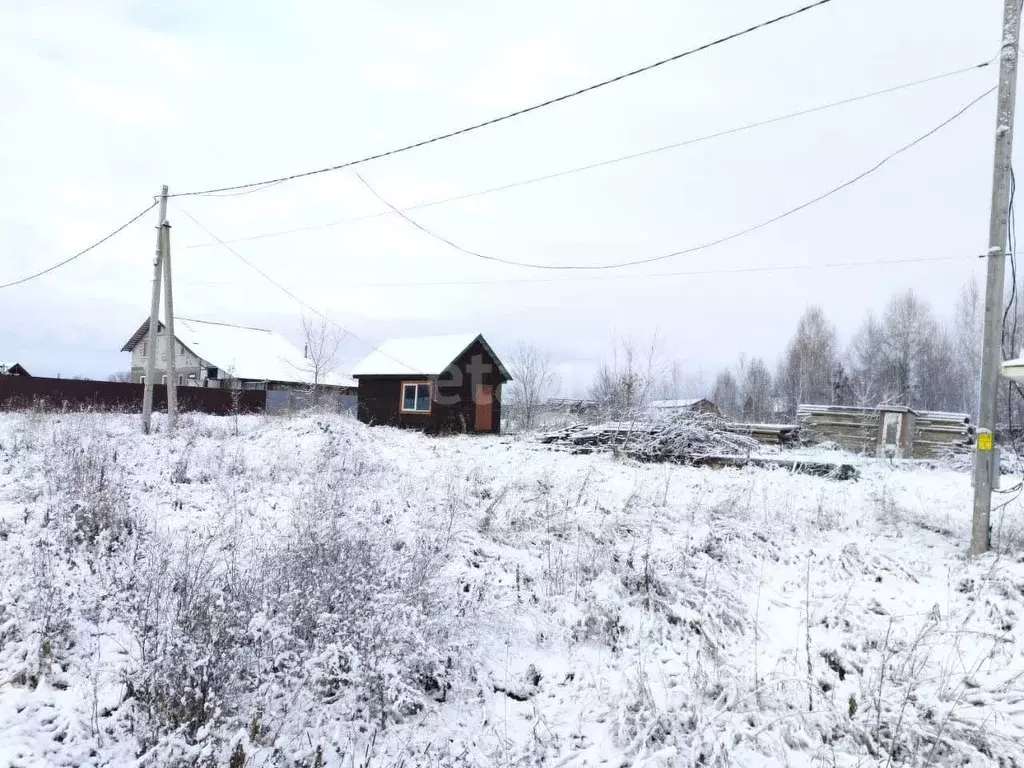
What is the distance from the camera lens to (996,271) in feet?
21.3

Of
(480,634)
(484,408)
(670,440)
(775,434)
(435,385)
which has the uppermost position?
Answer: (435,385)

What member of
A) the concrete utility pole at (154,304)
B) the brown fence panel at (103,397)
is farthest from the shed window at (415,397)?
the concrete utility pole at (154,304)

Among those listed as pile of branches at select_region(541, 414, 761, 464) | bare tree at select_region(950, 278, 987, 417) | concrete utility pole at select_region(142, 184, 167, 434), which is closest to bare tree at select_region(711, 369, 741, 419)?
bare tree at select_region(950, 278, 987, 417)

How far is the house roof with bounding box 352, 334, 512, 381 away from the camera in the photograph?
864 inches

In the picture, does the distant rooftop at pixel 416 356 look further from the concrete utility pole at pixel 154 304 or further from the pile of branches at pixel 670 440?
the concrete utility pole at pixel 154 304

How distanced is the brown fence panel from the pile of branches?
16.0 meters

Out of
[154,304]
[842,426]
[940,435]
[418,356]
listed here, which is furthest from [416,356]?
[940,435]

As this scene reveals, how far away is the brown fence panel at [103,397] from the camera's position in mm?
20719

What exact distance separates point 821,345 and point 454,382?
110 ft

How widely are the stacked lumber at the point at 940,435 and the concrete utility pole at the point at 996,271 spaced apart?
1456 cm

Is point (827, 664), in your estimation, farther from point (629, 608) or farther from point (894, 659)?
point (629, 608)

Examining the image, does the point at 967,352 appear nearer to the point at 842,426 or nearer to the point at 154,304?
the point at 842,426

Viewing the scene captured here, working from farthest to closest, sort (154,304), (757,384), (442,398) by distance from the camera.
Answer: (757,384) → (442,398) → (154,304)

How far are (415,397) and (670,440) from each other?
10822 mm
